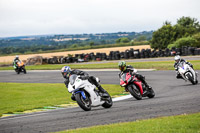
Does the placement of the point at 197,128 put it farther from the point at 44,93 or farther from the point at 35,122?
the point at 44,93

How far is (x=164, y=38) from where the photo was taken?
65875 mm

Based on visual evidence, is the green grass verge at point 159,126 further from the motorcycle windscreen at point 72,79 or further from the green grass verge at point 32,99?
the green grass verge at point 32,99

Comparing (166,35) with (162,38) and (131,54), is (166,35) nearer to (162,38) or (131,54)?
(162,38)

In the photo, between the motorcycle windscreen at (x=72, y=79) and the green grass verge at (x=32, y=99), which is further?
the green grass verge at (x=32, y=99)

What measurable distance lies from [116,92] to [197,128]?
11539 millimetres

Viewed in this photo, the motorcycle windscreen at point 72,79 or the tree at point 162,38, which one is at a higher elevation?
the tree at point 162,38

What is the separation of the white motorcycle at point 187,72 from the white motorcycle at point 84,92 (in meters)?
7.65

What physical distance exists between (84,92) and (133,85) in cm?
299

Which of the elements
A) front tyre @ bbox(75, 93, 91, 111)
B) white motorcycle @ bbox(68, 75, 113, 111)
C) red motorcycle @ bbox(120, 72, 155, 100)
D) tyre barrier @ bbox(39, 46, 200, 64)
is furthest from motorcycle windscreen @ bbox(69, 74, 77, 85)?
tyre barrier @ bbox(39, 46, 200, 64)

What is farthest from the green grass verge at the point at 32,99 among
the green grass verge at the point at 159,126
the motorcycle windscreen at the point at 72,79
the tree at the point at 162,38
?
the tree at the point at 162,38

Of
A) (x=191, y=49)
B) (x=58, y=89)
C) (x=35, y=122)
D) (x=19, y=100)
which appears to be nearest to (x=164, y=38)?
(x=191, y=49)

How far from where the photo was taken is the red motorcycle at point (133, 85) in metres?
13.7

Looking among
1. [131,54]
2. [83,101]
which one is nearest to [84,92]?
[83,101]

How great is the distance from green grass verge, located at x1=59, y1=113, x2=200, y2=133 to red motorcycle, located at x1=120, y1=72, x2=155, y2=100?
5132 millimetres
